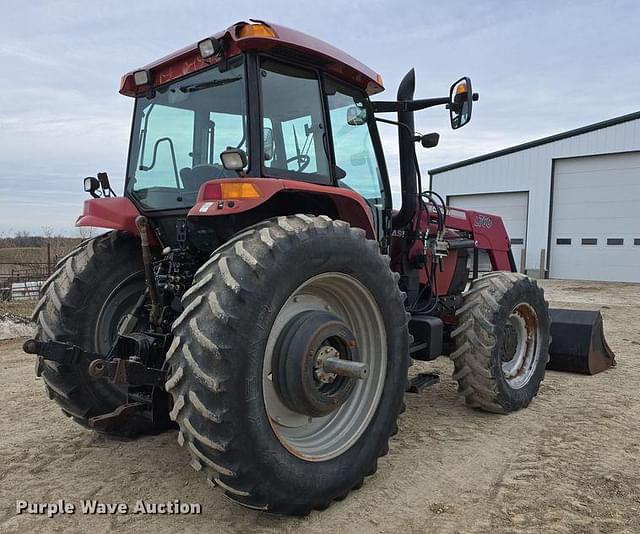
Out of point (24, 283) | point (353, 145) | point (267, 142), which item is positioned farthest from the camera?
point (24, 283)

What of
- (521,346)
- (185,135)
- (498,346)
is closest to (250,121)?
(185,135)

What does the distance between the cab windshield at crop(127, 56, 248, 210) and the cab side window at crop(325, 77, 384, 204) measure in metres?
0.70

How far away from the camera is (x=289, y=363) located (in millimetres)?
2689

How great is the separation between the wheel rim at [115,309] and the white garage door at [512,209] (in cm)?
1737

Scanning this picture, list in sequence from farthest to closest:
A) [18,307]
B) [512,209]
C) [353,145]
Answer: [512,209] < [18,307] < [353,145]

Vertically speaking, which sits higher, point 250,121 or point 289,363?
point 250,121

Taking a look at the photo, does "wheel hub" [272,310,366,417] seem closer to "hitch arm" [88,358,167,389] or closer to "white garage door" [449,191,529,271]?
"hitch arm" [88,358,167,389]

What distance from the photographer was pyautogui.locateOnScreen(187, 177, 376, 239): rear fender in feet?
8.52

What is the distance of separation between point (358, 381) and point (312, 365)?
0.49 meters

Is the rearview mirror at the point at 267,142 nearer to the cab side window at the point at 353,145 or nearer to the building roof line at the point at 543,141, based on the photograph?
the cab side window at the point at 353,145

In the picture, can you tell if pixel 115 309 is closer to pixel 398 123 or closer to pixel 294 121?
pixel 294 121

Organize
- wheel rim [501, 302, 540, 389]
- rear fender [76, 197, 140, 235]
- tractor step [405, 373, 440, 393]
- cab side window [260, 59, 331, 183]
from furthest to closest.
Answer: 1. wheel rim [501, 302, 540, 389]
2. tractor step [405, 373, 440, 393]
3. rear fender [76, 197, 140, 235]
4. cab side window [260, 59, 331, 183]

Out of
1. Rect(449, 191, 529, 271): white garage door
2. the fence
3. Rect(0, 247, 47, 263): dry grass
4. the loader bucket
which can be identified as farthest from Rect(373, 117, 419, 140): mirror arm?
Rect(0, 247, 47, 263): dry grass

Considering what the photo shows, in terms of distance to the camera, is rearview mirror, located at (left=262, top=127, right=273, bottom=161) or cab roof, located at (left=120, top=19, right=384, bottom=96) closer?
cab roof, located at (left=120, top=19, right=384, bottom=96)
